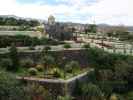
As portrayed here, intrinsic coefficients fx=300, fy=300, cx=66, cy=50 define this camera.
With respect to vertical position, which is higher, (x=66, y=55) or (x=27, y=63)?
(x=27, y=63)

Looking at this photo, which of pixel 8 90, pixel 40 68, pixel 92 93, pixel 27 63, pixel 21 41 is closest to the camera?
pixel 8 90

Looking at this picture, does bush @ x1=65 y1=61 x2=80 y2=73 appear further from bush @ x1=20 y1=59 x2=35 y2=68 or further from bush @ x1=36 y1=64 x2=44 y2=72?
bush @ x1=20 y1=59 x2=35 y2=68

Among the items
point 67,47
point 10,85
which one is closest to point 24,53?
point 67,47

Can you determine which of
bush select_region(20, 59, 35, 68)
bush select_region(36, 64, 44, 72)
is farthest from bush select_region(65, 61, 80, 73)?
bush select_region(20, 59, 35, 68)

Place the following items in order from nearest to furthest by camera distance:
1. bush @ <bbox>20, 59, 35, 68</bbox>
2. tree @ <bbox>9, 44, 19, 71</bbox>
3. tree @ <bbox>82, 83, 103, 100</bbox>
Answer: tree @ <bbox>82, 83, 103, 100</bbox>, tree @ <bbox>9, 44, 19, 71</bbox>, bush @ <bbox>20, 59, 35, 68</bbox>

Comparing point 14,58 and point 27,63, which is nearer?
point 14,58

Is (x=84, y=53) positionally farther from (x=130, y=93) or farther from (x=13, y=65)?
(x=13, y=65)

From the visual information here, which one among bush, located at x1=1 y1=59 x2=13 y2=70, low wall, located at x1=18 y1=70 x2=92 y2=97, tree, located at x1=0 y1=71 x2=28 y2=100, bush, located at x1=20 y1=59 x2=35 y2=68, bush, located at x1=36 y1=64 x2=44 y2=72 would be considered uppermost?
tree, located at x1=0 y1=71 x2=28 y2=100

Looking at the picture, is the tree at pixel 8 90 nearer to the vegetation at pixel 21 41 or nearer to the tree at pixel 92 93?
the tree at pixel 92 93

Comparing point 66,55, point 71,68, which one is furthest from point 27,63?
point 66,55

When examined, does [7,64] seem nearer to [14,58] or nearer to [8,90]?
[14,58]

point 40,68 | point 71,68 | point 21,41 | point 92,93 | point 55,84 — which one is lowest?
point 92,93
